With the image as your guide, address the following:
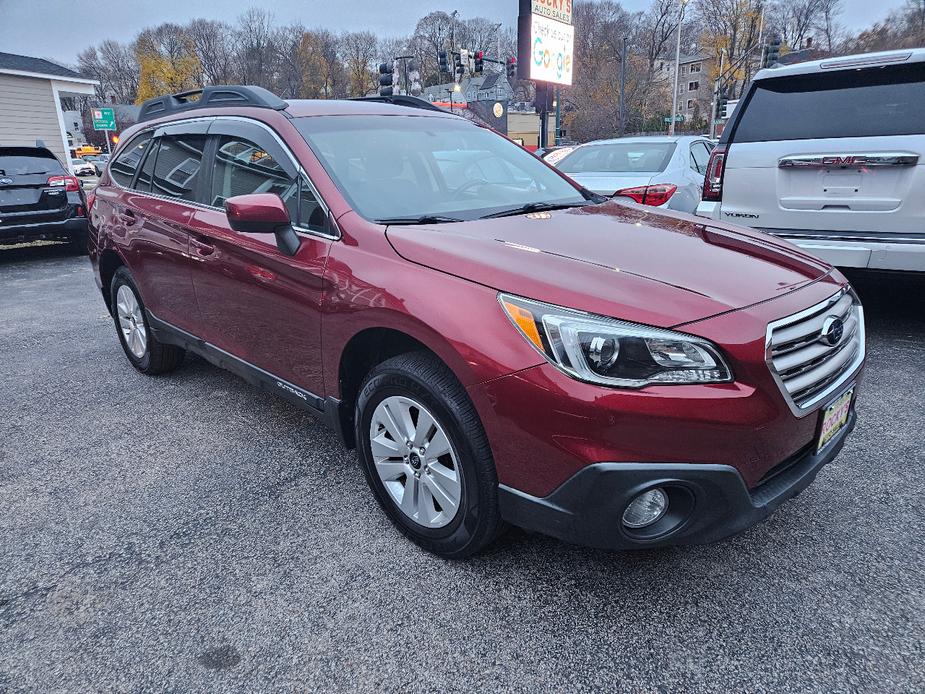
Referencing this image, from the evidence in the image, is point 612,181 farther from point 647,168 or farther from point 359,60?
point 359,60

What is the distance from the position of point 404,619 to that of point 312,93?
9022cm

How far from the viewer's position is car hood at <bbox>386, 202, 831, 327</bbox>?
195 cm

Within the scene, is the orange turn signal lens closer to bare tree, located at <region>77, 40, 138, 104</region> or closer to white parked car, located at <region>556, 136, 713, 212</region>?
white parked car, located at <region>556, 136, 713, 212</region>

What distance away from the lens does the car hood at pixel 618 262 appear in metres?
1.95

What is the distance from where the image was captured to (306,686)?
74.5 inches

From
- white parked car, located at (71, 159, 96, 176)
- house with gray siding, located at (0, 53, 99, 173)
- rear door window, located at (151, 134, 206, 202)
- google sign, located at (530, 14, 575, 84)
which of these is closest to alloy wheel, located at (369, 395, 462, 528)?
rear door window, located at (151, 134, 206, 202)

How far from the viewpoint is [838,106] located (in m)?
4.43

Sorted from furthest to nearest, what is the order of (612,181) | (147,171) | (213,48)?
(213,48) < (612,181) < (147,171)

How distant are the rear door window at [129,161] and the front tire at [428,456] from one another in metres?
2.81

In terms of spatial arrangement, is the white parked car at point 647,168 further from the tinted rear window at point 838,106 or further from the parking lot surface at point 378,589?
the parking lot surface at point 378,589

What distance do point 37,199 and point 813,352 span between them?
1044 cm

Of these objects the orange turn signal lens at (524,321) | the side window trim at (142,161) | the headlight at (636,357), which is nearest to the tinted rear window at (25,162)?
the side window trim at (142,161)

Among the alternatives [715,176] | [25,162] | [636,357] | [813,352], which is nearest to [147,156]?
[636,357]

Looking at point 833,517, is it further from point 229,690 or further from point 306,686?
point 229,690
